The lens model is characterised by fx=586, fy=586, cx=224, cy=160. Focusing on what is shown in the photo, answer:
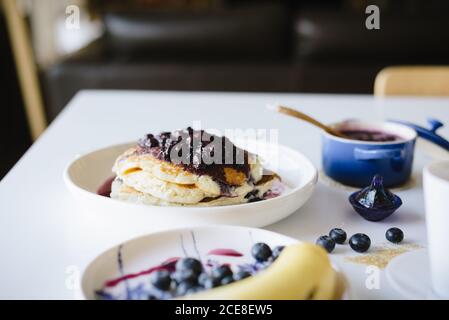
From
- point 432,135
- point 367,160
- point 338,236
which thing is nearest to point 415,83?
point 432,135

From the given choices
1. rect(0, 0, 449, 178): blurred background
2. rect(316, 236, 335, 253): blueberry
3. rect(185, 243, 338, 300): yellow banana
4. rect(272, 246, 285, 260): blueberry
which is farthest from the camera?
rect(0, 0, 449, 178): blurred background

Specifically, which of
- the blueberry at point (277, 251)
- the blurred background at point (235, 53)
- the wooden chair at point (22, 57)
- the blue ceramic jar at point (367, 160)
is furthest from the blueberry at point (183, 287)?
the blurred background at point (235, 53)

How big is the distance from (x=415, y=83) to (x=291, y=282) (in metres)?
1.27

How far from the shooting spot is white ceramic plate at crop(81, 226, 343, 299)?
2.06ft

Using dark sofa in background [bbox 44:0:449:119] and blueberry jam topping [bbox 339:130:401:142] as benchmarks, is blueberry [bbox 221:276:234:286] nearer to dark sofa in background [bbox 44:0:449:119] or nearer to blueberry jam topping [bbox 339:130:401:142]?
blueberry jam topping [bbox 339:130:401:142]

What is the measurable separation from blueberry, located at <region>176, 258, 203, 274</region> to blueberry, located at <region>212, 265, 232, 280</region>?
2 cm

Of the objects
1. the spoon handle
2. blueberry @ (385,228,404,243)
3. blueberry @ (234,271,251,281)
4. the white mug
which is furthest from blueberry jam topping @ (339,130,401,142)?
blueberry @ (234,271,251,281)

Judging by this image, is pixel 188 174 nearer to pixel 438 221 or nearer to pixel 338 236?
pixel 338 236

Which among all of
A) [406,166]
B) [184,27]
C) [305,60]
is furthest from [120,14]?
[406,166]

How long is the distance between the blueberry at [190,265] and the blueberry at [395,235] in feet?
0.94

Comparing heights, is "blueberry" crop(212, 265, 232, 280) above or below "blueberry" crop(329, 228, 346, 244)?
above

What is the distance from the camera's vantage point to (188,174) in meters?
0.83

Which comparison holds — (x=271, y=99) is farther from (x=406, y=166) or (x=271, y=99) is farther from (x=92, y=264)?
(x=92, y=264)

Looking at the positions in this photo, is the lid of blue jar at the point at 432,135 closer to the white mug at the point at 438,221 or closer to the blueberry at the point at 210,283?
the white mug at the point at 438,221
